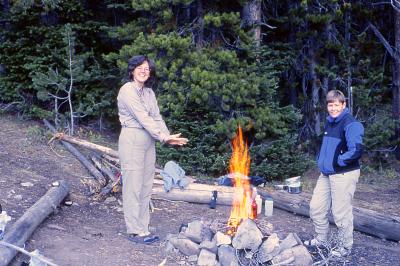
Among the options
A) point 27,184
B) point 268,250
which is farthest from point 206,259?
point 27,184

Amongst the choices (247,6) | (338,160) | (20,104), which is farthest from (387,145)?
(20,104)

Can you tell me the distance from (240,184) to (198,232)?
89.7 inches

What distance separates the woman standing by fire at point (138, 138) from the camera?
20.3ft

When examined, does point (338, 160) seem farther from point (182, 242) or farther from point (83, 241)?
point (83, 241)

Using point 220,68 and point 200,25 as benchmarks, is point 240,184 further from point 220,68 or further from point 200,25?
point 200,25

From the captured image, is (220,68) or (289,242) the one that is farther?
(220,68)

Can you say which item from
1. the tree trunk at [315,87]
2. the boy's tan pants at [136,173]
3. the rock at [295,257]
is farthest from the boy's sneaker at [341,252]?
the tree trunk at [315,87]

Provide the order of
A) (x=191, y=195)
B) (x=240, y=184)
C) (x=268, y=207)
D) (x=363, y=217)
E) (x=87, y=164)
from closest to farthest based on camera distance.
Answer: (x=363, y=217), (x=268, y=207), (x=240, y=184), (x=191, y=195), (x=87, y=164)

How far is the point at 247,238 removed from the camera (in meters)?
5.96

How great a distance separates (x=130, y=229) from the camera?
6641 millimetres

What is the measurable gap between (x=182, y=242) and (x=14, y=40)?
8.99 m

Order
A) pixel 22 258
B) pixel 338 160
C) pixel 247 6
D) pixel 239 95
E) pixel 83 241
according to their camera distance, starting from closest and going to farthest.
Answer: pixel 22 258 < pixel 338 160 < pixel 83 241 < pixel 239 95 < pixel 247 6

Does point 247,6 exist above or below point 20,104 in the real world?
above

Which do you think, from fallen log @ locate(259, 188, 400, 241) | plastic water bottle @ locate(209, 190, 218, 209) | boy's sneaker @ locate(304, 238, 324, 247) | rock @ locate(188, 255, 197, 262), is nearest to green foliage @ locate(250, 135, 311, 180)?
fallen log @ locate(259, 188, 400, 241)
